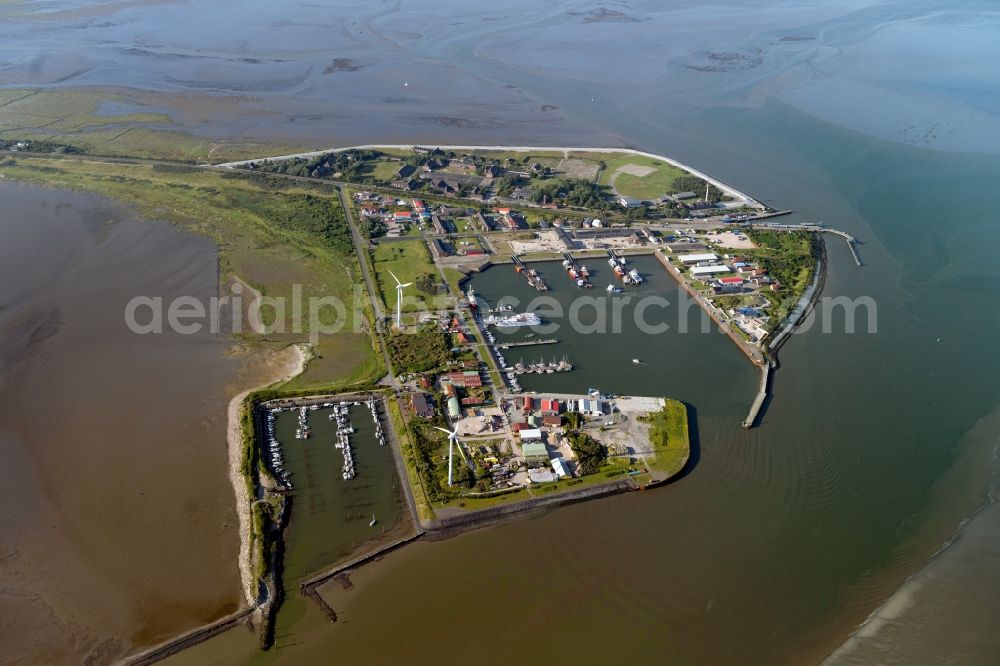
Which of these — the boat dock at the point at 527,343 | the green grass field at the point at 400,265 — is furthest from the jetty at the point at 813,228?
the green grass field at the point at 400,265

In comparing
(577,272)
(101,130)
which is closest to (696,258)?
(577,272)

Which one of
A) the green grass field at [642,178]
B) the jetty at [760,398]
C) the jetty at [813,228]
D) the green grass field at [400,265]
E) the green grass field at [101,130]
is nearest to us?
the jetty at [760,398]

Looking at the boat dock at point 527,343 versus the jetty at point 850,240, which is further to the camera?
the jetty at point 850,240

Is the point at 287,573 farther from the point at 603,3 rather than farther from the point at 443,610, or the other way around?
the point at 603,3

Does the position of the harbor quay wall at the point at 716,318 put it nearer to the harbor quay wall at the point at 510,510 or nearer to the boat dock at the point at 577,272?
the boat dock at the point at 577,272

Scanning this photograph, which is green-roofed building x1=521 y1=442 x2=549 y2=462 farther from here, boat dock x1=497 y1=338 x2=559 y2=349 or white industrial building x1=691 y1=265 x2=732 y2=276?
white industrial building x1=691 y1=265 x2=732 y2=276

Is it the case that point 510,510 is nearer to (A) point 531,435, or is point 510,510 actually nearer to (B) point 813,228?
(A) point 531,435

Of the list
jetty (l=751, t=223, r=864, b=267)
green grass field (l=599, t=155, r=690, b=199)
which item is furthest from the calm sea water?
green grass field (l=599, t=155, r=690, b=199)
